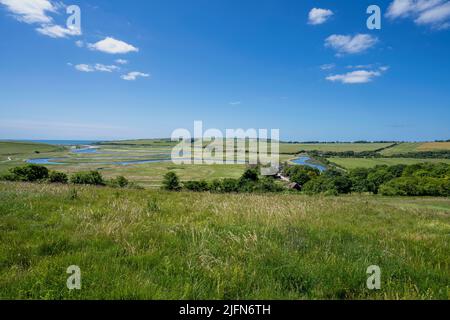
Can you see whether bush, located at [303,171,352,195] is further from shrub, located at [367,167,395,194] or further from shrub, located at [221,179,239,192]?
shrub, located at [221,179,239,192]

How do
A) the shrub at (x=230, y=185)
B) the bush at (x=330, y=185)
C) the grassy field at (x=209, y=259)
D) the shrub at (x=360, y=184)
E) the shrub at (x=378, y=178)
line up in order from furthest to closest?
the shrub at (x=378, y=178) < the shrub at (x=360, y=184) < the bush at (x=330, y=185) < the shrub at (x=230, y=185) < the grassy field at (x=209, y=259)

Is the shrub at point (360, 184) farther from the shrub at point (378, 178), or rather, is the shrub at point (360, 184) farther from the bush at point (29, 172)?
the bush at point (29, 172)

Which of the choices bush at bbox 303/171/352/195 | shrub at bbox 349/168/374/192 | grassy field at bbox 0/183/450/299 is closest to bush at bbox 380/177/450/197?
shrub at bbox 349/168/374/192

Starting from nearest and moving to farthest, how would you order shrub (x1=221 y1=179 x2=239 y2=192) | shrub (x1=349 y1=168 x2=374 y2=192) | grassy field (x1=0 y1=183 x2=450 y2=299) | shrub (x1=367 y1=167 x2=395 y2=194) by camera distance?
grassy field (x1=0 y1=183 x2=450 y2=299), shrub (x1=221 y1=179 x2=239 y2=192), shrub (x1=349 y1=168 x2=374 y2=192), shrub (x1=367 y1=167 x2=395 y2=194)

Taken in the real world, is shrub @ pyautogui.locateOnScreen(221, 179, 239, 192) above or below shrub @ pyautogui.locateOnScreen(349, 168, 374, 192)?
above

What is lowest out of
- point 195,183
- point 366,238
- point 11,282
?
point 195,183

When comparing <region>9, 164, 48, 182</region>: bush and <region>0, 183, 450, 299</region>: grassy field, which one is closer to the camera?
<region>0, 183, 450, 299</region>: grassy field

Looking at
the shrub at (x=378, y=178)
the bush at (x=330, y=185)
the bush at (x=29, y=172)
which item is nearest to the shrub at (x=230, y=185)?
the bush at (x=330, y=185)

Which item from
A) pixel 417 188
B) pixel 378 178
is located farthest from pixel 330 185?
pixel 378 178

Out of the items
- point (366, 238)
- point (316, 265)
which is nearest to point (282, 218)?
point (366, 238)
